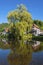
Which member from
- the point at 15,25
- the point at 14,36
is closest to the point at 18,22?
the point at 15,25

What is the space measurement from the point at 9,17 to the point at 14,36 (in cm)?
560

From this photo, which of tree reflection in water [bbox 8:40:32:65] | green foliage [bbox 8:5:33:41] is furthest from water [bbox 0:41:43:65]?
green foliage [bbox 8:5:33:41]

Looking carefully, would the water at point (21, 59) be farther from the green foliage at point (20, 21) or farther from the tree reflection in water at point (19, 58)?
the green foliage at point (20, 21)

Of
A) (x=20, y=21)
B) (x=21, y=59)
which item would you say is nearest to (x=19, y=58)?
(x=21, y=59)

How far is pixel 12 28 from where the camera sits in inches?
2044

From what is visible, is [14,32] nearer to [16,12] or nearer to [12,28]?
[12,28]

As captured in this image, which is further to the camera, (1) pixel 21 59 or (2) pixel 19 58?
(2) pixel 19 58

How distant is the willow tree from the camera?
49.8 metres

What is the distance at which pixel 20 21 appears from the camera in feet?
170

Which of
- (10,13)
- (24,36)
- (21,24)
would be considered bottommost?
(24,36)

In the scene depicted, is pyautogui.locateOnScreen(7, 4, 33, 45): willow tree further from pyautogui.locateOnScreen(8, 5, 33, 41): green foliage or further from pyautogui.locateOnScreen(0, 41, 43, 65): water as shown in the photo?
pyautogui.locateOnScreen(0, 41, 43, 65): water

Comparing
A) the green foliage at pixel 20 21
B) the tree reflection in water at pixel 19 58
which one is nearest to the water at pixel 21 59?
the tree reflection in water at pixel 19 58

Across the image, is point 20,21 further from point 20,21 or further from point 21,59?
point 21,59

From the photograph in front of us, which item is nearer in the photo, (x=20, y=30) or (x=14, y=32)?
(x=20, y=30)
